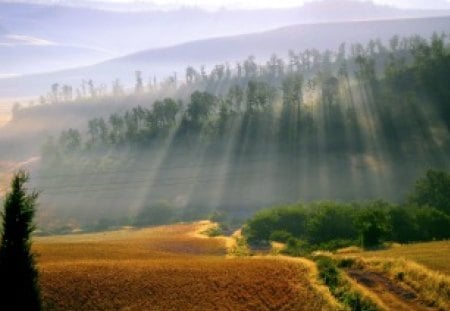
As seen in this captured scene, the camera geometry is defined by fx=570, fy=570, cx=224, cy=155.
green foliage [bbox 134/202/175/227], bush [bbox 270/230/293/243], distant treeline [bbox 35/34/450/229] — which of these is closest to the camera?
bush [bbox 270/230/293/243]

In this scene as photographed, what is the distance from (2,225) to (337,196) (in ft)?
395

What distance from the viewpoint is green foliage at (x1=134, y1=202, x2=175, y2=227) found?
136800 millimetres

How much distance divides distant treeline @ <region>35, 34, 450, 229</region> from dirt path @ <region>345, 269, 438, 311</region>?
3893 inches

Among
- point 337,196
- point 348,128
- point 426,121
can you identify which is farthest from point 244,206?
point 426,121

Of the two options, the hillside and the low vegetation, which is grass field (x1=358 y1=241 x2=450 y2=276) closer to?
the hillside

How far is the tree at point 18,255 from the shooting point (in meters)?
31.8

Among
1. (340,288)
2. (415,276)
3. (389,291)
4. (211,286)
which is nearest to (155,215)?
(211,286)

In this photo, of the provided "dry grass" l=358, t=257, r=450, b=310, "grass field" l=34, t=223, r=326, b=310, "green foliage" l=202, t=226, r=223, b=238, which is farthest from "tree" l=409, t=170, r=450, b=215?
"grass field" l=34, t=223, r=326, b=310

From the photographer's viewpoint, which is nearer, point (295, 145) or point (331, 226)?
point (331, 226)

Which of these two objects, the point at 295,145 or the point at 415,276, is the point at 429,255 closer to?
the point at 415,276

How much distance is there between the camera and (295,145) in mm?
172125

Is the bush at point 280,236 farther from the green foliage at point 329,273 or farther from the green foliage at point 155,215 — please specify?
the green foliage at point 155,215

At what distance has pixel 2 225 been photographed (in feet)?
109

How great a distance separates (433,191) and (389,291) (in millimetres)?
55055
